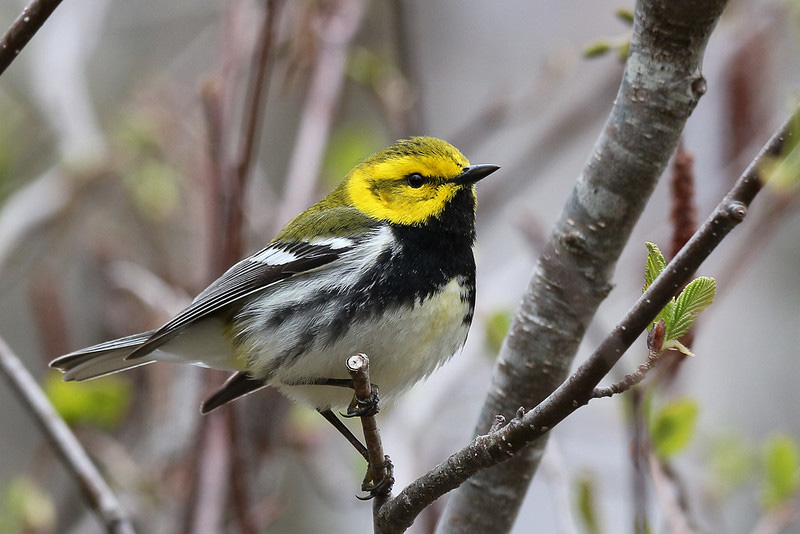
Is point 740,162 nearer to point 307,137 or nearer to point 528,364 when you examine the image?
point 307,137

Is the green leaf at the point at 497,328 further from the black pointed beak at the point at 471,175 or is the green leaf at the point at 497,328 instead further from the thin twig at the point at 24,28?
the thin twig at the point at 24,28

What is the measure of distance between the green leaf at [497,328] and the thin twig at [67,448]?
113 cm

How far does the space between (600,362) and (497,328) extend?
1409 mm

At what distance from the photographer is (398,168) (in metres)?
2.59

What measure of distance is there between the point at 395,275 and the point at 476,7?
4.96 metres

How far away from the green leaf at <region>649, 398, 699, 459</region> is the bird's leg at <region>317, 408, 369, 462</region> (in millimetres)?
645

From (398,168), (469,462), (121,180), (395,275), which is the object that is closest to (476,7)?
(121,180)

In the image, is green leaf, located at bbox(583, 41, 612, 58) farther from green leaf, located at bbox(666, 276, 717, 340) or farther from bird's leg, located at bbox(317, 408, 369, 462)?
bird's leg, located at bbox(317, 408, 369, 462)

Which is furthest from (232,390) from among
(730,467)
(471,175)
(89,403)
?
(730,467)

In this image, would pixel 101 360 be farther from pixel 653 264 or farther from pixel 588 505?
pixel 653 264

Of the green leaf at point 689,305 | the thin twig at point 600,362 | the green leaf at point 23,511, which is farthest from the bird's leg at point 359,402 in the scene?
the green leaf at point 23,511

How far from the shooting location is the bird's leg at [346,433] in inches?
80.2

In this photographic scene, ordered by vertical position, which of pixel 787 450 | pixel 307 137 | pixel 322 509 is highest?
pixel 307 137

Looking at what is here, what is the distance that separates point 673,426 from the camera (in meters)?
1.94
